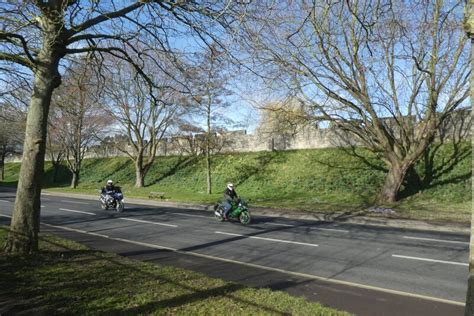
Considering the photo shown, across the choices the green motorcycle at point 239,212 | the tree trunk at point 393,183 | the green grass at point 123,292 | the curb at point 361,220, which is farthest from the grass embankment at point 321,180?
the green grass at point 123,292

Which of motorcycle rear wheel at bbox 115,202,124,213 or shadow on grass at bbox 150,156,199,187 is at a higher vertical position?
shadow on grass at bbox 150,156,199,187

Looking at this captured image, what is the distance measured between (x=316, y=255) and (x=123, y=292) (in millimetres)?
5672

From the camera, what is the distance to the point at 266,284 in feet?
24.4

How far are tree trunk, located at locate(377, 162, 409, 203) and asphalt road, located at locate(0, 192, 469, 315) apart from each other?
20.9 feet

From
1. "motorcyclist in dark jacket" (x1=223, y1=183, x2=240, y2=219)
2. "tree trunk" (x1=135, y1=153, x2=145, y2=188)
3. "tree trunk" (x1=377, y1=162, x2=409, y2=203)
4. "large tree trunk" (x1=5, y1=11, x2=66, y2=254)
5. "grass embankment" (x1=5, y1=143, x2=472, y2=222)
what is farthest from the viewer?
"tree trunk" (x1=135, y1=153, x2=145, y2=188)

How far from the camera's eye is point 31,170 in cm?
845

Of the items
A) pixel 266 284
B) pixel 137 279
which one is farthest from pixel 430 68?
pixel 137 279

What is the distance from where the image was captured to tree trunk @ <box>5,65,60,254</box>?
842cm

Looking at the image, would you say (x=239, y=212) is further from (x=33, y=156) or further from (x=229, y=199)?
(x=33, y=156)

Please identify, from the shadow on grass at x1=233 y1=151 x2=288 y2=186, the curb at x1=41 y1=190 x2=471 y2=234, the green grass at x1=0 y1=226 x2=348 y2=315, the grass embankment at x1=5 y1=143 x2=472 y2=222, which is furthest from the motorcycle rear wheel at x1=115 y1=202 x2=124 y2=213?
the green grass at x1=0 y1=226 x2=348 y2=315

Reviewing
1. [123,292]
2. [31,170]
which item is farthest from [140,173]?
[123,292]

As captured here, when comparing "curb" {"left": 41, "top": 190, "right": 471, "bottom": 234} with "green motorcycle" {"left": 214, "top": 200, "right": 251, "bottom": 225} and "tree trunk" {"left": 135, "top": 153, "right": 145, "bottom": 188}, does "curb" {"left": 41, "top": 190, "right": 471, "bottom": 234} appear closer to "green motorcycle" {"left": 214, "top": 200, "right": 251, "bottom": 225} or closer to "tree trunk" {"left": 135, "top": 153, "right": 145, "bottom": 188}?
"green motorcycle" {"left": 214, "top": 200, "right": 251, "bottom": 225}

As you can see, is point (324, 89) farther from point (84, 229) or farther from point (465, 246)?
point (84, 229)

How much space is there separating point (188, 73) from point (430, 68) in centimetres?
1396
